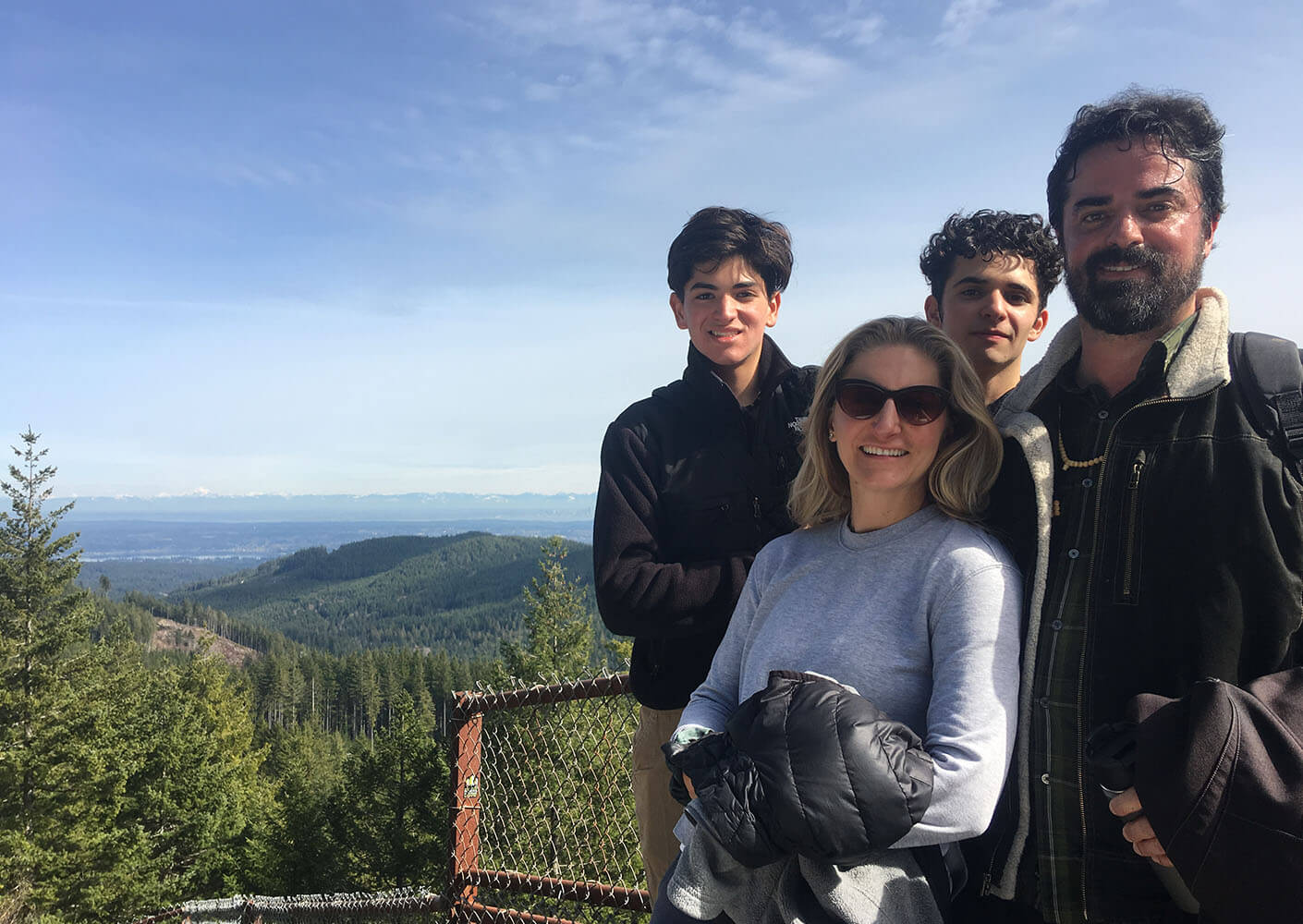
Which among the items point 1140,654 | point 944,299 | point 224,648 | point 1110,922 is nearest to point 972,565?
point 1140,654

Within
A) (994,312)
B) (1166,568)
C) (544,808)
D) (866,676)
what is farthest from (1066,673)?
(544,808)

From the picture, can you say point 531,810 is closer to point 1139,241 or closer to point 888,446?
point 888,446

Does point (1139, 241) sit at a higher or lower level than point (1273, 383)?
higher

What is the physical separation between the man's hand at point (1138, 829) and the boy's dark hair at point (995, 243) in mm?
2248

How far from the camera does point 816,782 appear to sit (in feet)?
5.55

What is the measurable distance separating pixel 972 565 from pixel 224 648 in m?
154

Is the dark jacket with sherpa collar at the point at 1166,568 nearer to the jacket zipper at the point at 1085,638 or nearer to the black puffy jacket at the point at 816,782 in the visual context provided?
the jacket zipper at the point at 1085,638

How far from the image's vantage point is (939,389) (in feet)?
7.36

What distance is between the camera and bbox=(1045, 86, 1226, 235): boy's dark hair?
7.33 feet

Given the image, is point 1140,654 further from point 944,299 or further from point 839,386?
point 944,299

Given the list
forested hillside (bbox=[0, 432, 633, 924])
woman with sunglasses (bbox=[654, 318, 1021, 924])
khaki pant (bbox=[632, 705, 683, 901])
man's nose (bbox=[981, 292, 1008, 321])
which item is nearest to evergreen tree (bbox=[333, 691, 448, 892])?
forested hillside (bbox=[0, 432, 633, 924])

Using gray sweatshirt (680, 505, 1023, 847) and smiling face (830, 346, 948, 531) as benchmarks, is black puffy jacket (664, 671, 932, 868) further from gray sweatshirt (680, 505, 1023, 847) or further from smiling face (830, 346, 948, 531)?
smiling face (830, 346, 948, 531)

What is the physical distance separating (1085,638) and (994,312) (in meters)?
1.75

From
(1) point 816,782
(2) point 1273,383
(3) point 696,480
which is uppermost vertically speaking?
(2) point 1273,383
